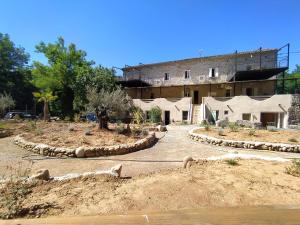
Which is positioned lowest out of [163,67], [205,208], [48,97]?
[205,208]

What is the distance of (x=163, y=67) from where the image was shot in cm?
3597

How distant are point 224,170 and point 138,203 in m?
2.98

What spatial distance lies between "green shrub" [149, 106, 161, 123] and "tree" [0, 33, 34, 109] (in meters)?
29.4

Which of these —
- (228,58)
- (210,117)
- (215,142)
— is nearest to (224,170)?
(215,142)

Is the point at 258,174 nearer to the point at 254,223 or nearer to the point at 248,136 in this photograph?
the point at 254,223

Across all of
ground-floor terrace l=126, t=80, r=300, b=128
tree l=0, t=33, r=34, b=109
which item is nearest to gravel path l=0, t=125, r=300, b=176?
ground-floor terrace l=126, t=80, r=300, b=128

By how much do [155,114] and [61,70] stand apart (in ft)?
54.5

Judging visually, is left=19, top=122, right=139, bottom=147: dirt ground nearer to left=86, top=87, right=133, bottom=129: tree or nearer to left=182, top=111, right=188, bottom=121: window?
left=86, top=87, right=133, bottom=129: tree

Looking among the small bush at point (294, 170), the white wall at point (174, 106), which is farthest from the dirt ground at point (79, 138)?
the white wall at point (174, 106)

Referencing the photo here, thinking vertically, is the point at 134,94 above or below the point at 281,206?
above

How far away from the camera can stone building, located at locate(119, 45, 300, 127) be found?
2302 cm

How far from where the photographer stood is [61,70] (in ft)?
113

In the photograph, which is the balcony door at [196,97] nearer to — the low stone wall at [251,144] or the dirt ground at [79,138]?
the low stone wall at [251,144]

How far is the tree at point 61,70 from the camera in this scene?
1357 inches
